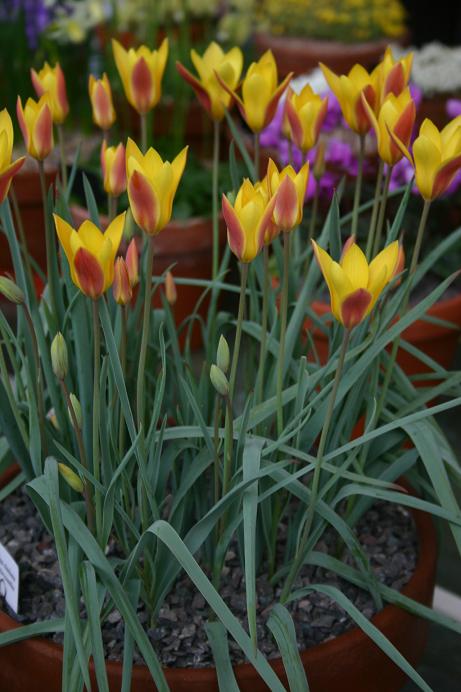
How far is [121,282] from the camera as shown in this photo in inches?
31.9

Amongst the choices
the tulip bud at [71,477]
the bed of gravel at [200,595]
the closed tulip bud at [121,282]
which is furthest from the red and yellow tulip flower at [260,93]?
the bed of gravel at [200,595]

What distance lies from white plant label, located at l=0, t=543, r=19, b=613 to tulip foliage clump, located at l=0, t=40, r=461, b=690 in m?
0.05

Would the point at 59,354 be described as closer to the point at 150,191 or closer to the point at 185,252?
the point at 150,191

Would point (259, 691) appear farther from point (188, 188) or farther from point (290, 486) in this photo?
point (188, 188)

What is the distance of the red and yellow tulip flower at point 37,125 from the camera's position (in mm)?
893

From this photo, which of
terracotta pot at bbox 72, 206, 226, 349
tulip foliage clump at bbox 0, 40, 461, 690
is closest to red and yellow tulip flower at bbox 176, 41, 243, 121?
tulip foliage clump at bbox 0, 40, 461, 690

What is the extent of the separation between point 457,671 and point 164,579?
45cm

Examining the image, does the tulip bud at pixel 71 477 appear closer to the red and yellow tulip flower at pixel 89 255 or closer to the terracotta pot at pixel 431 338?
the red and yellow tulip flower at pixel 89 255

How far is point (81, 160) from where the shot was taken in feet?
7.25

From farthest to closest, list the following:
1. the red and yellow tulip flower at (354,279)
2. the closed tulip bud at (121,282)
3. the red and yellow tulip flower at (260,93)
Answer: the red and yellow tulip flower at (260,93)
the closed tulip bud at (121,282)
the red and yellow tulip flower at (354,279)

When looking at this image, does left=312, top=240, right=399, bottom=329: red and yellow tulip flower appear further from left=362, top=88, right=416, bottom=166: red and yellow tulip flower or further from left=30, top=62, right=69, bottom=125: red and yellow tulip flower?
left=30, top=62, right=69, bottom=125: red and yellow tulip flower

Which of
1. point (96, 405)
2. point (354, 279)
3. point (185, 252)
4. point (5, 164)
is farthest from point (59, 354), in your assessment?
point (185, 252)

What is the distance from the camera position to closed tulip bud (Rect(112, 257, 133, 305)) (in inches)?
31.5

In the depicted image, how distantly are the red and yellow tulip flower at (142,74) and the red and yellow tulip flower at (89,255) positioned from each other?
0.30 meters
